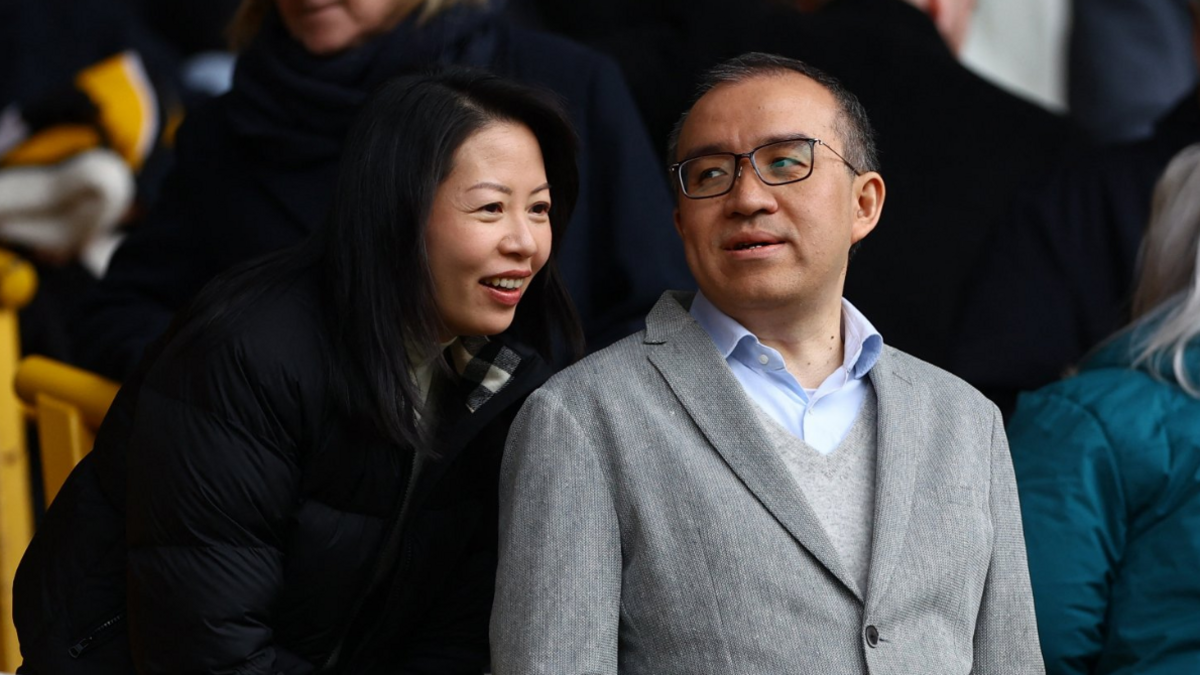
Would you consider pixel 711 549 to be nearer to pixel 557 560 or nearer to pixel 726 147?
pixel 557 560

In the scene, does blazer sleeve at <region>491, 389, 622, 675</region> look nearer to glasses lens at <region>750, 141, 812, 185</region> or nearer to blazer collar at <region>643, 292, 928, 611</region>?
blazer collar at <region>643, 292, 928, 611</region>

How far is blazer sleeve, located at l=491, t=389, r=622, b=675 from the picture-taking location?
1.91m

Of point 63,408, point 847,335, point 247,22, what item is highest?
point 247,22

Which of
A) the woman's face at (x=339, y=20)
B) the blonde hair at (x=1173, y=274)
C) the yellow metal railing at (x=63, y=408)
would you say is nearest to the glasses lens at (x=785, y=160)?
the blonde hair at (x=1173, y=274)

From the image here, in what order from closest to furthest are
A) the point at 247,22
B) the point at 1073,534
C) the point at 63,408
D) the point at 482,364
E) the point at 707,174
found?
the point at 707,174
the point at 482,364
the point at 1073,534
the point at 63,408
the point at 247,22

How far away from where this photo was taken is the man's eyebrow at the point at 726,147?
1998mm

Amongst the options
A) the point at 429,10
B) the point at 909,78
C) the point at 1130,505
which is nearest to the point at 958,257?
the point at 909,78

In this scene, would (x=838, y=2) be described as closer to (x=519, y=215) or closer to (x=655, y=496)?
(x=519, y=215)

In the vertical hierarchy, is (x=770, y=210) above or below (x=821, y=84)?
below

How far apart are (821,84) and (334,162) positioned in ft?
3.77

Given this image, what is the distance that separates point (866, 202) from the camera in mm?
2121

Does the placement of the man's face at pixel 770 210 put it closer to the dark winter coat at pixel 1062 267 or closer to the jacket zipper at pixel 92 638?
the jacket zipper at pixel 92 638

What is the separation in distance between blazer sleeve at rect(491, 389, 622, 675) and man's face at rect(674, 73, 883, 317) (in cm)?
28

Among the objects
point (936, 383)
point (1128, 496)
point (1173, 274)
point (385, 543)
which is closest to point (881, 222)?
point (1173, 274)
